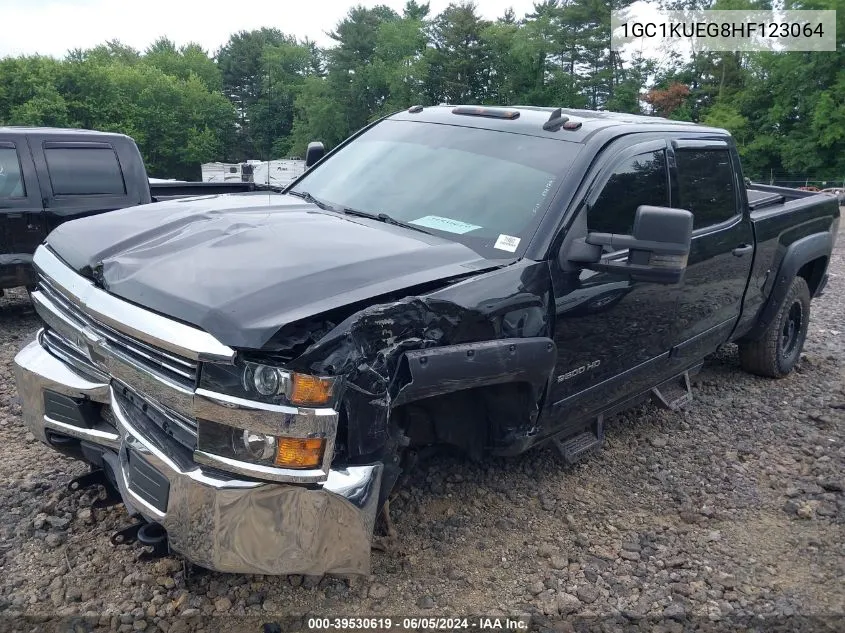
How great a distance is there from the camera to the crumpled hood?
2.34m

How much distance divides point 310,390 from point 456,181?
5.40ft

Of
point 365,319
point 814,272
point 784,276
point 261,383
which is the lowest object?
point 814,272

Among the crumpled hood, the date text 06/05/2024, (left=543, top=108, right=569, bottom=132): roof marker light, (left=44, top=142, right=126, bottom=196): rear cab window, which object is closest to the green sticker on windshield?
the crumpled hood

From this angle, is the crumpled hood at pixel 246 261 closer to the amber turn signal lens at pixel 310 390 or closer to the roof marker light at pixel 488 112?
the amber turn signal lens at pixel 310 390

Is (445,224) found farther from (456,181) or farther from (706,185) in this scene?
(706,185)

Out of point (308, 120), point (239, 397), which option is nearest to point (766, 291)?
point (239, 397)

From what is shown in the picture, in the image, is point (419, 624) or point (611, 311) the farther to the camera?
point (611, 311)

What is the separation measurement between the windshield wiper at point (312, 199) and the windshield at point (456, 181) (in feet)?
0.08

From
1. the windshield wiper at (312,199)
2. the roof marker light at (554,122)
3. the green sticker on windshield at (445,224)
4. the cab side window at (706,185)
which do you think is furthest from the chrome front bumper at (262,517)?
the cab side window at (706,185)

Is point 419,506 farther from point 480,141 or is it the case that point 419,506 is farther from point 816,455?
point 816,455

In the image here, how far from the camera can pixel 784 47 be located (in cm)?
3891

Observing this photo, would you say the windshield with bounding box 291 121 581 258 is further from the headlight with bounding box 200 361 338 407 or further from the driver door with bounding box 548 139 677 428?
the headlight with bounding box 200 361 338 407

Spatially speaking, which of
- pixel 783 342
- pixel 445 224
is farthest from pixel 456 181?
pixel 783 342

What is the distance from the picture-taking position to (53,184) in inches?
270
